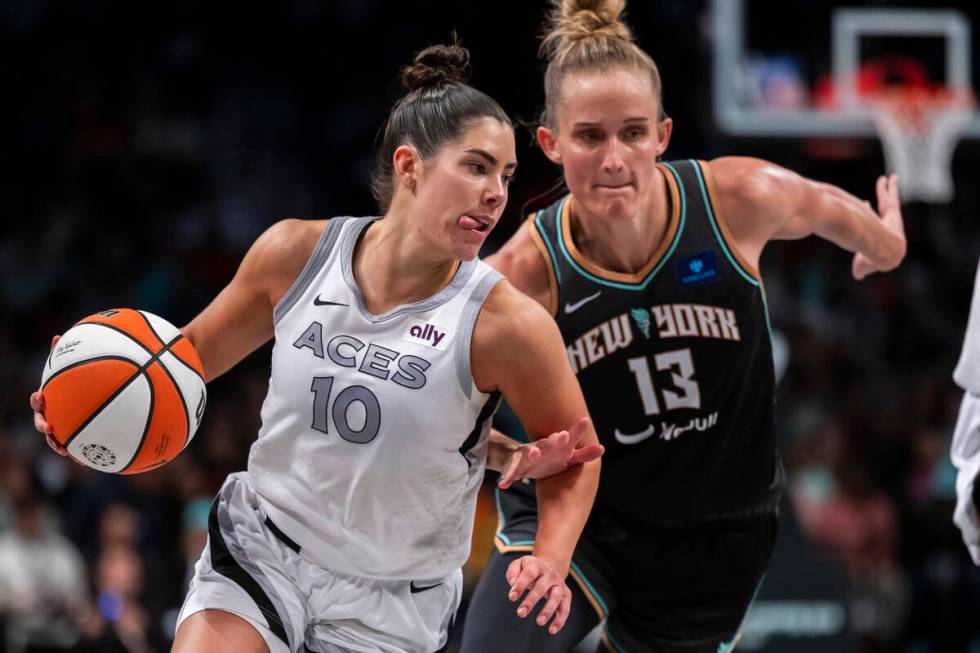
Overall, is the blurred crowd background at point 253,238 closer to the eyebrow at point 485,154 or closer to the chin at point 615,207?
the chin at point 615,207

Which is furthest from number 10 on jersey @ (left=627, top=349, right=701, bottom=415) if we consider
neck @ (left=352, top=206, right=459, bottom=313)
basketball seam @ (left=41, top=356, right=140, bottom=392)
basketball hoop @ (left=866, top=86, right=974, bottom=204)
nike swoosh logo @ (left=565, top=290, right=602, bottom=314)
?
basketball hoop @ (left=866, top=86, right=974, bottom=204)

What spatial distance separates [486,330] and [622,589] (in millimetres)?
1146

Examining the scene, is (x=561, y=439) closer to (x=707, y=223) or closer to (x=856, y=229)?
(x=707, y=223)

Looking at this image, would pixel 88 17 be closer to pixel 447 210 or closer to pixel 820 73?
pixel 820 73

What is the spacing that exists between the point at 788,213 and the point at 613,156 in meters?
0.61

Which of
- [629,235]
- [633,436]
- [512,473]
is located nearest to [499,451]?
[512,473]

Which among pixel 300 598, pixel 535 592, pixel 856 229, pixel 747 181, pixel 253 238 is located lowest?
pixel 253 238

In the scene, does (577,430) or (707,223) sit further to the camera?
(707,223)

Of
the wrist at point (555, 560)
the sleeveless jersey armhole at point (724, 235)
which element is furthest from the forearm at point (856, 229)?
the wrist at point (555, 560)

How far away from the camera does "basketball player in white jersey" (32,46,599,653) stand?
3.11 meters

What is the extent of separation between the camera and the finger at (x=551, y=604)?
2.93 m

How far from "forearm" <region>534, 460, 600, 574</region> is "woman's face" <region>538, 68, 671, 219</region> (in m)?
0.79

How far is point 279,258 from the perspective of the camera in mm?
3268

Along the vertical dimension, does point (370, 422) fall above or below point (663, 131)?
below
